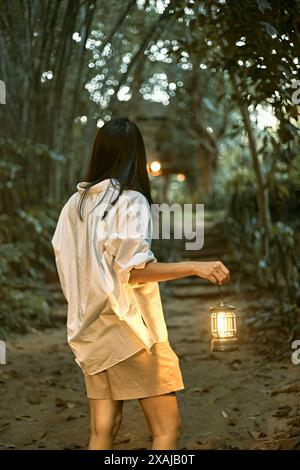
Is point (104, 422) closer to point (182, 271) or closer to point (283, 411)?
point (182, 271)

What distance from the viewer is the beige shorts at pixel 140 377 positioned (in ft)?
7.54

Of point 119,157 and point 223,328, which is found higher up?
point 119,157

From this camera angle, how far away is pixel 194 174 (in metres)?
21.6

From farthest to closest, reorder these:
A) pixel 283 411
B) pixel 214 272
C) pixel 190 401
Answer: pixel 190 401, pixel 283 411, pixel 214 272

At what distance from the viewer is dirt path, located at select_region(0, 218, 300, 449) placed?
156 inches

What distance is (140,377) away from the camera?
7.56 feet

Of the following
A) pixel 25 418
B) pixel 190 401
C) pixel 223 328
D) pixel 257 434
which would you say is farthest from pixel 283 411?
pixel 223 328

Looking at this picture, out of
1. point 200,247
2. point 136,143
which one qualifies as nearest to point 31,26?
point 136,143

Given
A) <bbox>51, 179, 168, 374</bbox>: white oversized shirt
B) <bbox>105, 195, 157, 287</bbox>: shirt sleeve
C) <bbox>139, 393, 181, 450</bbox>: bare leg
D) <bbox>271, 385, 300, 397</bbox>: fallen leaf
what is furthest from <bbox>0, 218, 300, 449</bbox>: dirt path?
<bbox>105, 195, 157, 287</bbox>: shirt sleeve

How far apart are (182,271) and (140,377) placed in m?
0.38

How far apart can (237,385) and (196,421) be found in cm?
74

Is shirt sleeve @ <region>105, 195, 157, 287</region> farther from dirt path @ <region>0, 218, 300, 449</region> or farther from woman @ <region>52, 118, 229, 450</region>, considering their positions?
dirt path @ <region>0, 218, 300, 449</region>

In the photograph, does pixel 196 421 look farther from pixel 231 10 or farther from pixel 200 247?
pixel 200 247

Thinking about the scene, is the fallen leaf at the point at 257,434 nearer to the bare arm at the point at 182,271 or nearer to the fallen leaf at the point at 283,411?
the fallen leaf at the point at 283,411
